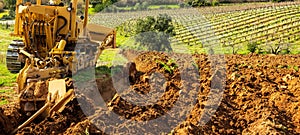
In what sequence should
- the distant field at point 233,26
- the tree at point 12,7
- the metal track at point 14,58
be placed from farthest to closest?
the tree at point 12,7
the distant field at point 233,26
the metal track at point 14,58

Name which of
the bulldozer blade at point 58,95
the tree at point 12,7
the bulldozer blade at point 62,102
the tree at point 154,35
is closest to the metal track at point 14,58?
the bulldozer blade at point 58,95

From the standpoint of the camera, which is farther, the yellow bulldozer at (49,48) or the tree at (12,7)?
the tree at (12,7)

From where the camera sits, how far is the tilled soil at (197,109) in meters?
6.99

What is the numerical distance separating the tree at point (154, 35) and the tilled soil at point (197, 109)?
11833 millimetres

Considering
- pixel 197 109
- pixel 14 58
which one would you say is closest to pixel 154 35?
pixel 14 58

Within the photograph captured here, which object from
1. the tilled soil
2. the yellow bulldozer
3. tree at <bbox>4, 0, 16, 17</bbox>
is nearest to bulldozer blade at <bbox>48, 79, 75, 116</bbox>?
the yellow bulldozer

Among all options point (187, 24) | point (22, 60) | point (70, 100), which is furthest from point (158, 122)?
point (187, 24)

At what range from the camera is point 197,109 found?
8109 mm

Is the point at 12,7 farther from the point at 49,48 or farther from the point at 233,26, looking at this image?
the point at 49,48

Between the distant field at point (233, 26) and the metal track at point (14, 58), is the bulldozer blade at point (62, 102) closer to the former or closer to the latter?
the metal track at point (14, 58)

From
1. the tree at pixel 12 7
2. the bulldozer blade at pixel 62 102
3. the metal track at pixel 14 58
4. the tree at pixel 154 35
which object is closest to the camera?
the bulldozer blade at pixel 62 102

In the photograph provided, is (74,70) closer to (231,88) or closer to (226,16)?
(231,88)

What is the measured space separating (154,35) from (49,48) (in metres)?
10.8

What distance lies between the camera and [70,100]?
8305 mm
